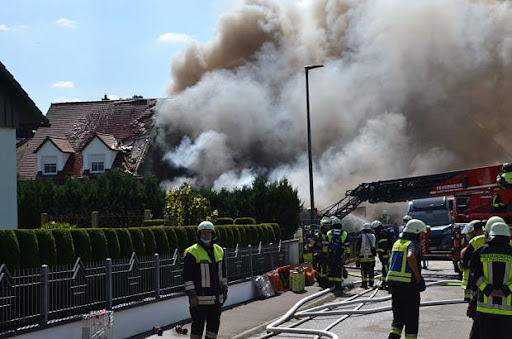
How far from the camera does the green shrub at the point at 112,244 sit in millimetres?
12930

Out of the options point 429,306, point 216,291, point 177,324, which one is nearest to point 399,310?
point 216,291

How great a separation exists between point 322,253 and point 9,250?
440 inches

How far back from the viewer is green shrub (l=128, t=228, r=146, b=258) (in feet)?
46.1

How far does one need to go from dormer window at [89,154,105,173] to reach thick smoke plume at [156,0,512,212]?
596 centimetres

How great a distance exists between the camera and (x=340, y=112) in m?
53.0

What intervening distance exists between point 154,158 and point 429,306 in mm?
32956

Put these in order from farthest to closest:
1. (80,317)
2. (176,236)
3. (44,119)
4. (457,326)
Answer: (44,119) → (176,236) → (457,326) → (80,317)

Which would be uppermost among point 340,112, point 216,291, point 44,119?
point 340,112

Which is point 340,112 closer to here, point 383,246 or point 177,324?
point 383,246

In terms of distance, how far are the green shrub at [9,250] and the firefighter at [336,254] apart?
10.3 m

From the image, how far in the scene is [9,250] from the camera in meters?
10.2

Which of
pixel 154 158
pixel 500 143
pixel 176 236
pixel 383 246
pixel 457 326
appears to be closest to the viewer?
pixel 457 326

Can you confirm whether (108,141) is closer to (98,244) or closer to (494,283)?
(98,244)

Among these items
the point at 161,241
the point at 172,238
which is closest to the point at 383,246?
the point at 172,238
